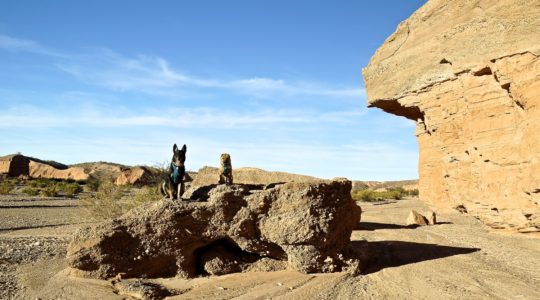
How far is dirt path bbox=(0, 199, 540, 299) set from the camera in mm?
6918

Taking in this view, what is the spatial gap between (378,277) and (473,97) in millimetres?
7231

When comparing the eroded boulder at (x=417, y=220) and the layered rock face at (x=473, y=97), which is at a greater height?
the layered rock face at (x=473, y=97)

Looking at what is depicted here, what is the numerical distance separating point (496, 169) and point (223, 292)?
8.82 metres

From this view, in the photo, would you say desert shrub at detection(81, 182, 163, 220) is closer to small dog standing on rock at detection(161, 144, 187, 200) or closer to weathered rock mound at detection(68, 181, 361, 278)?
small dog standing on rock at detection(161, 144, 187, 200)

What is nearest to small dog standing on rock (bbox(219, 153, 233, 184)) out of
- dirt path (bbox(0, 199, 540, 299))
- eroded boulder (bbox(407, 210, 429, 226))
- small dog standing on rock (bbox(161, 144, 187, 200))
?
small dog standing on rock (bbox(161, 144, 187, 200))

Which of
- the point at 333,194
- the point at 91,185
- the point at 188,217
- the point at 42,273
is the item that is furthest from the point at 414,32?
the point at 91,185

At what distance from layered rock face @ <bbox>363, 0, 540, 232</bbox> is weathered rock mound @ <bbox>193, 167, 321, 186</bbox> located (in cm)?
440

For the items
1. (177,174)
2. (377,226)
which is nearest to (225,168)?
(177,174)

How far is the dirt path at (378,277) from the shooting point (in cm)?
692

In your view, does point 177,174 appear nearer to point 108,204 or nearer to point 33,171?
point 108,204

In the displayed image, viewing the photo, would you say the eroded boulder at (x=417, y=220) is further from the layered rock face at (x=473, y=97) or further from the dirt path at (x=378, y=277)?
the dirt path at (x=378, y=277)

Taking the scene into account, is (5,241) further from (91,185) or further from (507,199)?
(91,185)

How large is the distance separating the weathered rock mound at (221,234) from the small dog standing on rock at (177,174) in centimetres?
58

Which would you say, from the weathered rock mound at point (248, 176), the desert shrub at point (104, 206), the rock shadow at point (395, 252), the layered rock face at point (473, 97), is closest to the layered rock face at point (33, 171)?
the desert shrub at point (104, 206)
